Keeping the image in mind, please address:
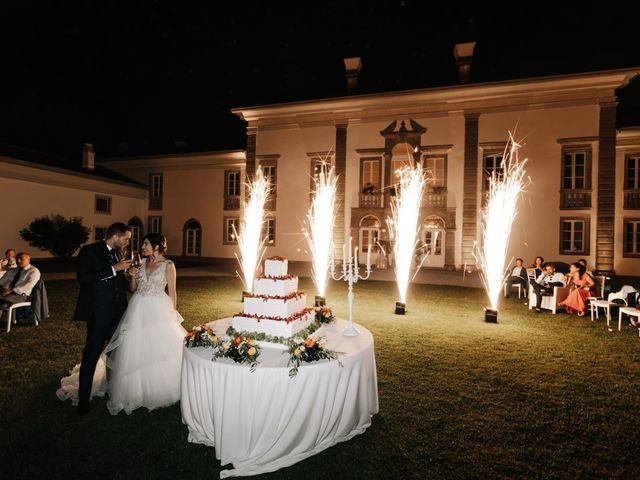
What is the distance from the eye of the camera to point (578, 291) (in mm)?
10031

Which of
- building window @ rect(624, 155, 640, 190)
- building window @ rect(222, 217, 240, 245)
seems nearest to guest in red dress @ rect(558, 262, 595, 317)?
building window @ rect(624, 155, 640, 190)

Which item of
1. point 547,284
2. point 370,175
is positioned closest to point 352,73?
point 370,175

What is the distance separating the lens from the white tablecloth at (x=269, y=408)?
3246mm

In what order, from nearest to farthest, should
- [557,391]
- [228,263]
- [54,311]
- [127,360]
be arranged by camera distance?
[127,360]
[557,391]
[54,311]
[228,263]

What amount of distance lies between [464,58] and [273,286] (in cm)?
2088

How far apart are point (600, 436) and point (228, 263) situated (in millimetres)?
22410

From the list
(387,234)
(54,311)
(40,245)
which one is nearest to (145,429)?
(54,311)

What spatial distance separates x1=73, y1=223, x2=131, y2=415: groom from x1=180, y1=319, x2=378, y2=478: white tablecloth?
1.30 meters

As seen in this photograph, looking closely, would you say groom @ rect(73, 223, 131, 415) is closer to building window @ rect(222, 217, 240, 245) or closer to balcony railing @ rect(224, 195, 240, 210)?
building window @ rect(222, 217, 240, 245)

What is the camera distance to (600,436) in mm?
3953

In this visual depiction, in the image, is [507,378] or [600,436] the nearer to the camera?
[600,436]

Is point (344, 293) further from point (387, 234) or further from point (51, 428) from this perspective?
point (51, 428)

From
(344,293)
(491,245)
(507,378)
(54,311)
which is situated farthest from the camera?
(344,293)

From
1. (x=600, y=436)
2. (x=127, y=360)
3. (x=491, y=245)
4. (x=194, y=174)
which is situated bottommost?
(x=600, y=436)
